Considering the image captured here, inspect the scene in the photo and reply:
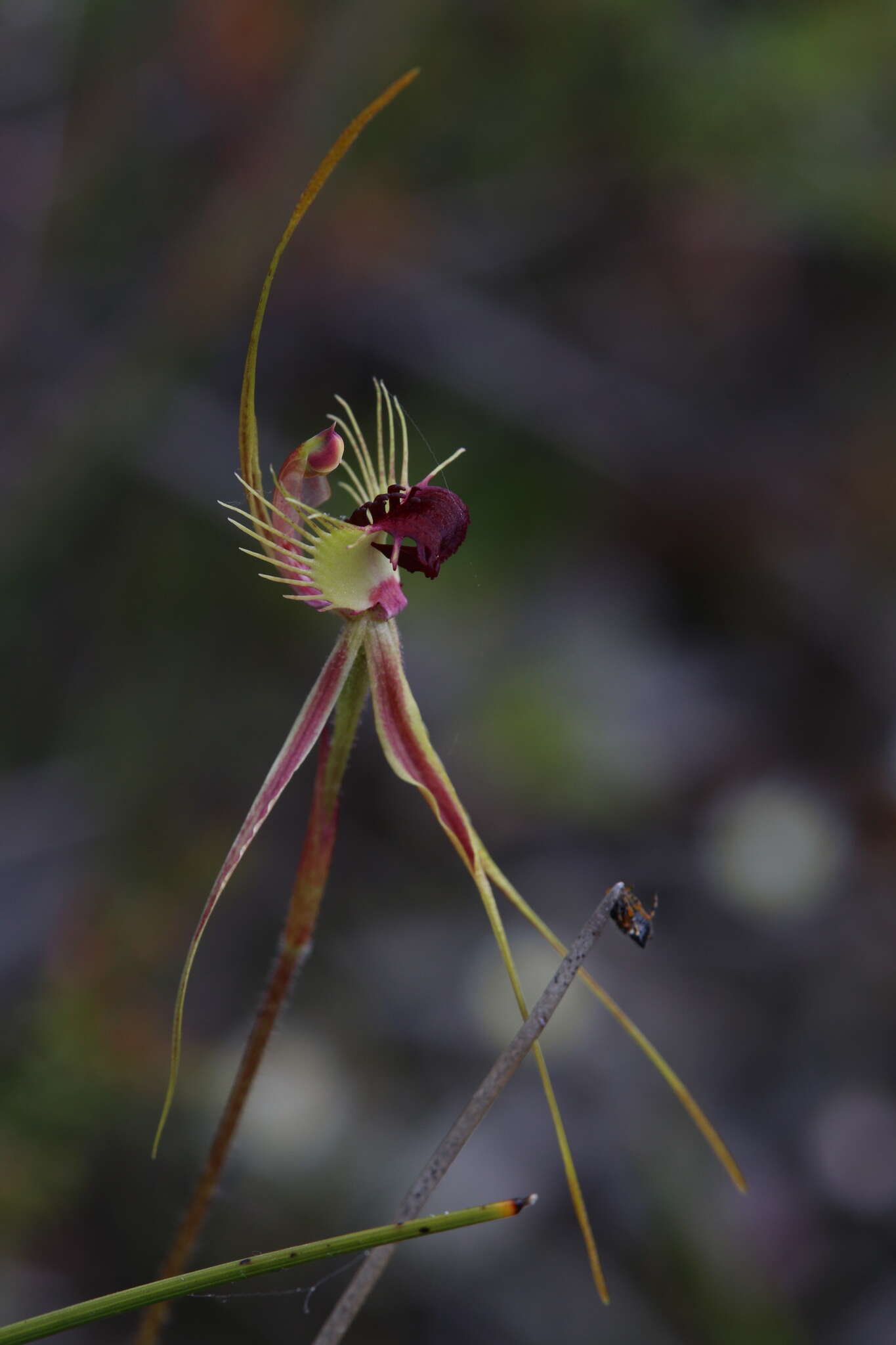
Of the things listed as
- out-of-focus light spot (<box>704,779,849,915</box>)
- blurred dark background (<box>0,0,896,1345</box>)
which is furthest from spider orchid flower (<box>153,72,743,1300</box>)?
out-of-focus light spot (<box>704,779,849,915</box>)

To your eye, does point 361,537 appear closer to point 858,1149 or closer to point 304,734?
point 304,734

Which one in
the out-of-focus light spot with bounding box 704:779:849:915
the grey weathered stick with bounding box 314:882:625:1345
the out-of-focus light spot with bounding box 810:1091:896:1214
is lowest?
the grey weathered stick with bounding box 314:882:625:1345

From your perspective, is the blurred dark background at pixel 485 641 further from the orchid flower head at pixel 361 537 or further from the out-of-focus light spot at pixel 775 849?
the orchid flower head at pixel 361 537

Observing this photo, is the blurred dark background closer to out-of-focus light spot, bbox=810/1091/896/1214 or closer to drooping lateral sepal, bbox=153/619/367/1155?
out-of-focus light spot, bbox=810/1091/896/1214

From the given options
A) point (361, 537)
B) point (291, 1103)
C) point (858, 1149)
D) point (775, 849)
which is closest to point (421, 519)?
point (361, 537)

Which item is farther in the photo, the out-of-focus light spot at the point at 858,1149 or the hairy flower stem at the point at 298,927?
the out-of-focus light spot at the point at 858,1149

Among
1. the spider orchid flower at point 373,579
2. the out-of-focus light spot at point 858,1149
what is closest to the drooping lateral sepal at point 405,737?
the spider orchid flower at point 373,579
